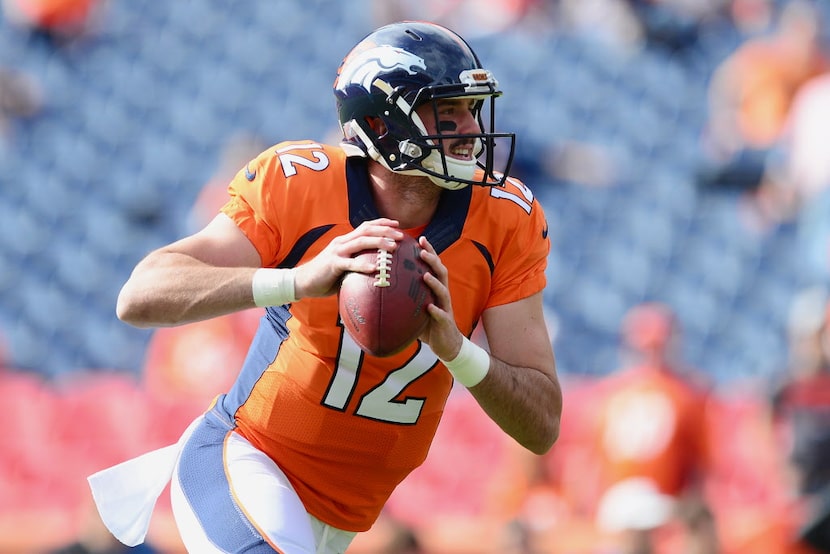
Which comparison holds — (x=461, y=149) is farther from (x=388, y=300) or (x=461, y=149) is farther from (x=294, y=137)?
A: (x=294, y=137)

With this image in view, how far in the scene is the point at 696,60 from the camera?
30.5 ft

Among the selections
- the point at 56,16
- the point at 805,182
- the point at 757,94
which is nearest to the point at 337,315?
the point at 805,182

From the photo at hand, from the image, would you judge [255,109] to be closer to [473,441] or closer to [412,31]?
[473,441]

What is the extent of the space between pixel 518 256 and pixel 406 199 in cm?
34

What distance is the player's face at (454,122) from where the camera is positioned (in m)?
3.38

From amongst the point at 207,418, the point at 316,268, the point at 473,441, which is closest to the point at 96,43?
the point at 473,441

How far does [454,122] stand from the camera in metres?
3.42

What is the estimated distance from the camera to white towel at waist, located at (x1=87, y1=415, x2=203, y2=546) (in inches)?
143

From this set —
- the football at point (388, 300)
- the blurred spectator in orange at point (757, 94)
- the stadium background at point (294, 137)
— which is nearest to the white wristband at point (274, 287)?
the football at point (388, 300)

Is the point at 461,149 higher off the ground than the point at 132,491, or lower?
higher

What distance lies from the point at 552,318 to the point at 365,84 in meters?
5.06

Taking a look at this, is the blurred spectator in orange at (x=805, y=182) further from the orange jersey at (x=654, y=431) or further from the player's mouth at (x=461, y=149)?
the player's mouth at (x=461, y=149)

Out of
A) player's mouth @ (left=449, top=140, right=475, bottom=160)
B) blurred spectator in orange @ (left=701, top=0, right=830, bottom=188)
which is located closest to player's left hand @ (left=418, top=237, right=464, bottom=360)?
player's mouth @ (left=449, top=140, right=475, bottom=160)

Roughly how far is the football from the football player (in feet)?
1.06
